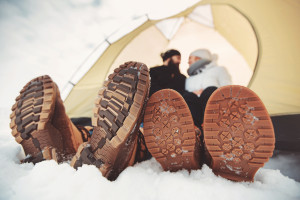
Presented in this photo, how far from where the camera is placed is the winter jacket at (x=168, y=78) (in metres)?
1.11

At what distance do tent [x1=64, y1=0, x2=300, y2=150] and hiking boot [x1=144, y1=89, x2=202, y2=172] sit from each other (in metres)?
0.57

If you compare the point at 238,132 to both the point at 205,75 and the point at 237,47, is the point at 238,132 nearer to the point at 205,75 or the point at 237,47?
the point at 205,75

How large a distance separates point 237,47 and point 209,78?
82 centimetres

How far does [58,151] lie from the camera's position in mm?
557

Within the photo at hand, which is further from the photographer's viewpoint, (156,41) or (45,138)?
(156,41)

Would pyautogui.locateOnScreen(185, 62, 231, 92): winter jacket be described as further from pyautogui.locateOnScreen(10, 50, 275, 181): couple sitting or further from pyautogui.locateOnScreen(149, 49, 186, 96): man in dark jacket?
pyautogui.locateOnScreen(10, 50, 275, 181): couple sitting

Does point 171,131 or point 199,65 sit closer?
point 171,131

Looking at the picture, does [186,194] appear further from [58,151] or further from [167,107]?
[58,151]

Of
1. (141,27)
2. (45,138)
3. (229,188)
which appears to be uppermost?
(141,27)

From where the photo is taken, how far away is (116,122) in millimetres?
433

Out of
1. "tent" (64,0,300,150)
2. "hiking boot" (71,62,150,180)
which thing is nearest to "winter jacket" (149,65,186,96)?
"tent" (64,0,300,150)

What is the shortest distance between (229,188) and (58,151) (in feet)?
1.71

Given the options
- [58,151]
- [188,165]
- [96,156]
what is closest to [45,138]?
[58,151]

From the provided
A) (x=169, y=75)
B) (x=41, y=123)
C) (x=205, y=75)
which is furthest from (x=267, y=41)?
(x=41, y=123)
